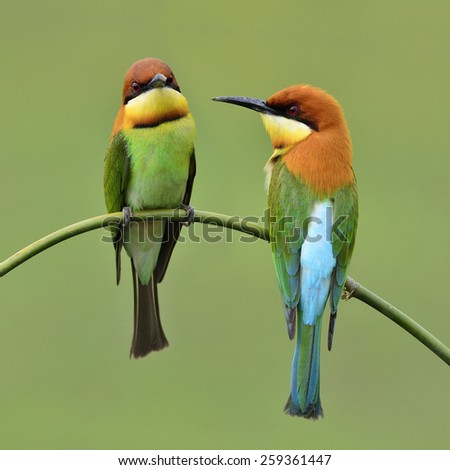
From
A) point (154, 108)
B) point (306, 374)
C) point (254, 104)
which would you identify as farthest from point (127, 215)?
point (306, 374)

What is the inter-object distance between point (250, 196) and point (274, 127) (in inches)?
50.9

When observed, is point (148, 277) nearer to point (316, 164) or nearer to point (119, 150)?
point (119, 150)

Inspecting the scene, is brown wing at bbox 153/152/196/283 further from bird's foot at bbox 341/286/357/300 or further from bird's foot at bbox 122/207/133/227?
bird's foot at bbox 341/286/357/300

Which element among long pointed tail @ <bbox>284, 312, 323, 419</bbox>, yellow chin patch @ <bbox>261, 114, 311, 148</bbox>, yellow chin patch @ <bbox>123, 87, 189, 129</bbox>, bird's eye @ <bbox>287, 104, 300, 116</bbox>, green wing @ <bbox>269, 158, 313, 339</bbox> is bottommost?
long pointed tail @ <bbox>284, 312, 323, 419</bbox>

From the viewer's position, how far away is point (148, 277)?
2.32 metres

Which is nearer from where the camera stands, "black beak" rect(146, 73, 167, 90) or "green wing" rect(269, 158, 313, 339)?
"green wing" rect(269, 158, 313, 339)

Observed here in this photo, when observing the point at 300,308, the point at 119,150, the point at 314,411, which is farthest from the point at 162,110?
the point at 314,411

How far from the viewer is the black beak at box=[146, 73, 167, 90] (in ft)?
6.10

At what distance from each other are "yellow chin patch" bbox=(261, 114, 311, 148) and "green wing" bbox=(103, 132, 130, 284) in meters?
0.59

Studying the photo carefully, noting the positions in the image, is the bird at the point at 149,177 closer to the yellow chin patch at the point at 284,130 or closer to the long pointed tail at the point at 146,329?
the long pointed tail at the point at 146,329

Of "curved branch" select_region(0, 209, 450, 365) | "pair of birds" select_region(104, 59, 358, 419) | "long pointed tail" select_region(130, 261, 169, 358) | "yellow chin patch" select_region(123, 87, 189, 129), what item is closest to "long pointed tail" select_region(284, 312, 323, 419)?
"pair of birds" select_region(104, 59, 358, 419)

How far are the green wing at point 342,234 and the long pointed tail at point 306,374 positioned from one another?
59 millimetres

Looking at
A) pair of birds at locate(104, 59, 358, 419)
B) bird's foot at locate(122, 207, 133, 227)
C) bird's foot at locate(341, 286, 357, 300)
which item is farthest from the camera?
bird's foot at locate(122, 207, 133, 227)

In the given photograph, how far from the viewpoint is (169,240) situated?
90.5 inches
